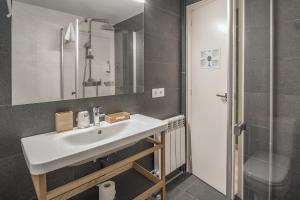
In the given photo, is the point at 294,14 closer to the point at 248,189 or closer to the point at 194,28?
A: the point at 194,28

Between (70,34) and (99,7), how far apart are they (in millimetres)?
368

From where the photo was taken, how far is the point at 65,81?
1.30 m

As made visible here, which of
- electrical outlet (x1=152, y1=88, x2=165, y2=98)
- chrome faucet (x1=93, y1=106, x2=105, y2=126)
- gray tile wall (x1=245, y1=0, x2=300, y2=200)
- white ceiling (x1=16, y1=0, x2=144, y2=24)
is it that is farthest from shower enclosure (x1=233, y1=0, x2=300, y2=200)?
chrome faucet (x1=93, y1=106, x2=105, y2=126)

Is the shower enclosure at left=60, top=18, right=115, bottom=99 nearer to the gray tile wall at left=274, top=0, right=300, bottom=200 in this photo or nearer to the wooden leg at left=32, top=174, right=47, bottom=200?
the wooden leg at left=32, top=174, right=47, bottom=200

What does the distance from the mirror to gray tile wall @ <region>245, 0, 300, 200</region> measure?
98cm

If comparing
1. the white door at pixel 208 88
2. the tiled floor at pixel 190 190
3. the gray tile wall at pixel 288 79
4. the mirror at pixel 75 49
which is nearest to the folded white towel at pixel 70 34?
the mirror at pixel 75 49

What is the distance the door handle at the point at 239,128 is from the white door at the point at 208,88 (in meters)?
0.71

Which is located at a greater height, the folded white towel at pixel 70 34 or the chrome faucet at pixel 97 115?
the folded white towel at pixel 70 34

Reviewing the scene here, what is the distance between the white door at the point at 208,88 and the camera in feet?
6.07

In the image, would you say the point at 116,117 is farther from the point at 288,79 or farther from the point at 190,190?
the point at 288,79

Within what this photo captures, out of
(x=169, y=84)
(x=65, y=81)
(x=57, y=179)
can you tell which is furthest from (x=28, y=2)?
(x=169, y=84)

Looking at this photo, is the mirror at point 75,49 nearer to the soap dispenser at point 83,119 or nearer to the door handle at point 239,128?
the soap dispenser at point 83,119

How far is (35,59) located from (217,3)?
178 cm

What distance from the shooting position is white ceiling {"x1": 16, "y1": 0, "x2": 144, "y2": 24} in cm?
124
